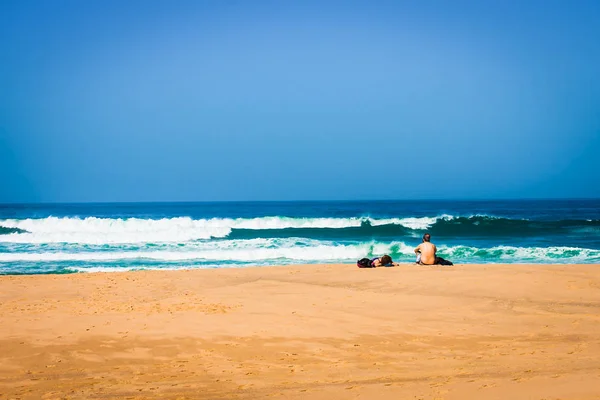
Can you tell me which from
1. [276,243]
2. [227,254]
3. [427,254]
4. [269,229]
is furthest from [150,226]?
[427,254]

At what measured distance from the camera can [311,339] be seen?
23.4 feet

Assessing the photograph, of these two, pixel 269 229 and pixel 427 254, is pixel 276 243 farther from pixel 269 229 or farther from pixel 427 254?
pixel 427 254

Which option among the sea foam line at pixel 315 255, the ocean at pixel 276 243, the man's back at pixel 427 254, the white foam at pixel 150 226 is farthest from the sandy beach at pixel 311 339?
the white foam at pixel 150 226

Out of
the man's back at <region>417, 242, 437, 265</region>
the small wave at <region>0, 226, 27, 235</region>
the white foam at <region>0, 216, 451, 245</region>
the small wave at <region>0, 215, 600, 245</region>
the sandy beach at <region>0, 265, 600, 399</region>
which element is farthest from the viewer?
the small wave at <region>0, 226, 27, 235</region>

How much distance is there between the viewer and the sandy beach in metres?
5.13

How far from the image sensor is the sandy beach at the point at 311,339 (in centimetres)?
513

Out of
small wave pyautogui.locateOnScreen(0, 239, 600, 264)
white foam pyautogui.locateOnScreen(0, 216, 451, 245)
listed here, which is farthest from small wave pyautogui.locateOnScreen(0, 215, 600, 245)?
small wave pyautogui.locateOnScreen(0, 239, 600, 264)

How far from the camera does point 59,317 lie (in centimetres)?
852

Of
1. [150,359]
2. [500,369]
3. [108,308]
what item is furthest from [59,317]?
[500,369]

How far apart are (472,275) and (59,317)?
8.15m

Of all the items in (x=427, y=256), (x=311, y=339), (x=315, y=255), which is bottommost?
(x=315, y=255)

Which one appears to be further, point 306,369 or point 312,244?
point 312,244

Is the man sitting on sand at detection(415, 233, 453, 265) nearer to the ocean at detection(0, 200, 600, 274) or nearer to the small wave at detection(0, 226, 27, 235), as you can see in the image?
the ocean at detection(0, 200, 600, 274)

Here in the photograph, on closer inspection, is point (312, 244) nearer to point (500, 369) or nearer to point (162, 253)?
point (162, 253)
